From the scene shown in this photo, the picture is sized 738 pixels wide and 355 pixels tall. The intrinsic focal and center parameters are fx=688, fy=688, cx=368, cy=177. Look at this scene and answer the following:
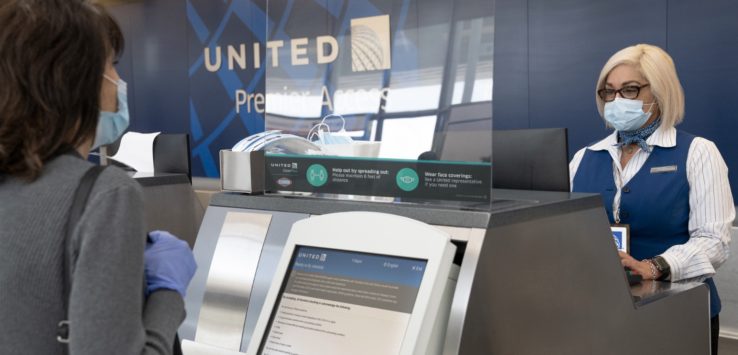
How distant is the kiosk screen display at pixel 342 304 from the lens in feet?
3.56

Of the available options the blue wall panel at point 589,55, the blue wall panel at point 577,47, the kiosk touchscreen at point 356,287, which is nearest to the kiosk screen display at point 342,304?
the kiosk touchscreen at point 356,287

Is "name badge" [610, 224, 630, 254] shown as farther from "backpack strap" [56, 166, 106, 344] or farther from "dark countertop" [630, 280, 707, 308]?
"backpack strap" [56, 166, 106, 344]

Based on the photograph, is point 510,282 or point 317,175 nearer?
point 510,282

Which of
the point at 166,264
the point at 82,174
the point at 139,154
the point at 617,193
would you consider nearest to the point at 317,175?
the point at 166,264

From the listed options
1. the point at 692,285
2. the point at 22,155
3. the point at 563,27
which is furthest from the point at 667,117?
the point at 563,27

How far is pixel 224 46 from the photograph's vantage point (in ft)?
24.4

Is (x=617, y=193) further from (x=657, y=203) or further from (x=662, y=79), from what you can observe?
(x=662, y=79)

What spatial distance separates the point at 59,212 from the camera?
90 cm

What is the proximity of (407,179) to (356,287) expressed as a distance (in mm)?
240

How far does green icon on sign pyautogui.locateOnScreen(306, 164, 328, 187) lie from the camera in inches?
54.3

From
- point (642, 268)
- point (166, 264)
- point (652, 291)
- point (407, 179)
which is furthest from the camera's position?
point (642, 268)

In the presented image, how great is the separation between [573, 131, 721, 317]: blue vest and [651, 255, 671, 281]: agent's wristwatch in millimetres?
337

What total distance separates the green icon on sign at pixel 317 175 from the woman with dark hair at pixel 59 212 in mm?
482

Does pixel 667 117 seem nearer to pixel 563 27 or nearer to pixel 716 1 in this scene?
pixel 716 1
